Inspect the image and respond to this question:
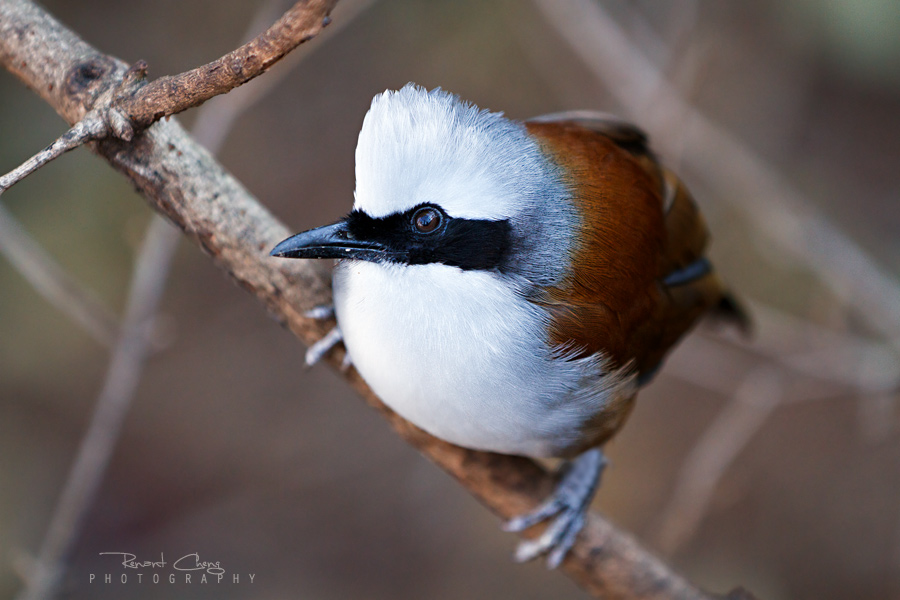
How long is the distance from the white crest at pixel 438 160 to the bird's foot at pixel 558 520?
1.21m

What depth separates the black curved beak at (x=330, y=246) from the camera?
6.95ft

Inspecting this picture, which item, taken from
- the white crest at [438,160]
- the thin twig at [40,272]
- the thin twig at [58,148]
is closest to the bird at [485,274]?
the white crest at [438,160]

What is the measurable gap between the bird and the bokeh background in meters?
1.85

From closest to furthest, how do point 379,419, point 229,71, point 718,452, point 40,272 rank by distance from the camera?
point 229,71
point 40,272
point 718,452
point 379,419

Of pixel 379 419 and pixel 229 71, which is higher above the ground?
pixel 229 71

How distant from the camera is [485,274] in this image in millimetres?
2176

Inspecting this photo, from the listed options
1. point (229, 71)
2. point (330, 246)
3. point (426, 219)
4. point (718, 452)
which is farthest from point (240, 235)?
point (718, 452)

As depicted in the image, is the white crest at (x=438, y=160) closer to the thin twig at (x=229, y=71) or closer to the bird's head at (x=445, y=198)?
the bird's head at (x=445, y=198)

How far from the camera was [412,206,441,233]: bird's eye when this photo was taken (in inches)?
82.1

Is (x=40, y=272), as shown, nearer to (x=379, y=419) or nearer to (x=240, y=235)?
(x=240, y=235)

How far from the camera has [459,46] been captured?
5305 mm

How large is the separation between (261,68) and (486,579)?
13.7 ft

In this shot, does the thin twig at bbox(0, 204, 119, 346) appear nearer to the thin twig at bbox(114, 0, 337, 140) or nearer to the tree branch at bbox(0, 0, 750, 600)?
the tree branch at bbox(0, 0, 750, 600)

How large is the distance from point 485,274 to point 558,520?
1153mm
